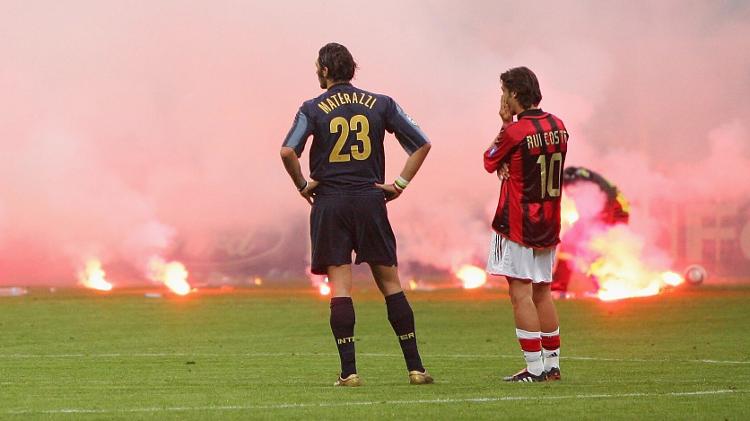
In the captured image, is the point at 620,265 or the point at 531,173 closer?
the point at 531,173

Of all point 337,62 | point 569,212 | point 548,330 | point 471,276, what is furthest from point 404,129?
point 471,276

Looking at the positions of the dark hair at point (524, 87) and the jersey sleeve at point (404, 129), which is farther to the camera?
the dark hair at point (524, 87)

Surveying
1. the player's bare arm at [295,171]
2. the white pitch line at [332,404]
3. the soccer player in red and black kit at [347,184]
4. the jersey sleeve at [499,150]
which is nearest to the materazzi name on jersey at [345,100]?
the soccer player in red and black kit at [347,184]

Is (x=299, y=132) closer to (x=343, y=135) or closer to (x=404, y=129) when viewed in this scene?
(x=343, y=135)

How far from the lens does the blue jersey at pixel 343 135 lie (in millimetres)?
10859

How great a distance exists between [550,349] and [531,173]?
4.40ft

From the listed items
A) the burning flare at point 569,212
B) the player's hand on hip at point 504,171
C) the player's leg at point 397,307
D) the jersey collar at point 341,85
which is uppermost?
the burning flare at point 569,212

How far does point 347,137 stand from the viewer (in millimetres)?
10898

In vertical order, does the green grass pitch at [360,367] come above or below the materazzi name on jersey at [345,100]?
below

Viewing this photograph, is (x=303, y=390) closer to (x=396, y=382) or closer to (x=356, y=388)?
(x=356, y=388)

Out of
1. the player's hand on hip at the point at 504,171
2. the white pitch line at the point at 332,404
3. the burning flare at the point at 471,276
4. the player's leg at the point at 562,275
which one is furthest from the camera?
the burning flare at the point at 471,276

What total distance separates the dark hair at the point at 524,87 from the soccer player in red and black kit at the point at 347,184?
32.9 inches

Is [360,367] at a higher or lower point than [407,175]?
lower

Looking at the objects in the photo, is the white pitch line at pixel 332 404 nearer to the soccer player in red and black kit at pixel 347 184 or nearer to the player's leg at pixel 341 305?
the soccer player in red and black kit at pixel 347 184
